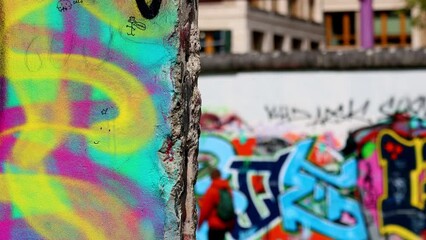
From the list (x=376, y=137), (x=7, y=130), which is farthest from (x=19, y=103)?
(x=376, y=137)

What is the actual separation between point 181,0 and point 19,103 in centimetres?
85

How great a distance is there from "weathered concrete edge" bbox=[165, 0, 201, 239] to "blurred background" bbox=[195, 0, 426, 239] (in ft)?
29.4

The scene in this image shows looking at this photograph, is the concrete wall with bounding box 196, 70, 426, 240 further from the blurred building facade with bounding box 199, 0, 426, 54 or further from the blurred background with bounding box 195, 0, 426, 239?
the blurred building facade with bounding box 199, 0, 426, 54

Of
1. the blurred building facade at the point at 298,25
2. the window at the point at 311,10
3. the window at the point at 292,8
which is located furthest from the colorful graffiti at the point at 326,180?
the window at the point at 311,10

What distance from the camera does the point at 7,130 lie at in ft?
17.0

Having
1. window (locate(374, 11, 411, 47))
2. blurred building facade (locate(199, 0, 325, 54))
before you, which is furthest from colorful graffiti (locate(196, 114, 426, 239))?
window (locate(374, 11, 411, 47))

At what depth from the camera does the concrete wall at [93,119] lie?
5098mm

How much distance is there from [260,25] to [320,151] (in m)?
41.6

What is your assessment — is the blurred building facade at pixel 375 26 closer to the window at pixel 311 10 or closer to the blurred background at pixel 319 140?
the window at pixel 311 10

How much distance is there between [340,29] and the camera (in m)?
66.2

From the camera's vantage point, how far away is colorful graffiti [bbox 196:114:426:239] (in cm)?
1448

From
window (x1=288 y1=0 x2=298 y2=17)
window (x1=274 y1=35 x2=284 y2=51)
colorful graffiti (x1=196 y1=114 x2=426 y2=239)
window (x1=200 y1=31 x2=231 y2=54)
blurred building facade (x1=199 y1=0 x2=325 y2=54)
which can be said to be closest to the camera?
colorful graffiti (x1=196 y1=114 x2=426 y2=239)

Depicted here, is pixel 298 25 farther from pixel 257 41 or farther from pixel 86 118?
pixel 86 118

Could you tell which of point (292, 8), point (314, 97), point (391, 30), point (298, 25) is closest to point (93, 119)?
point (314, 97)
